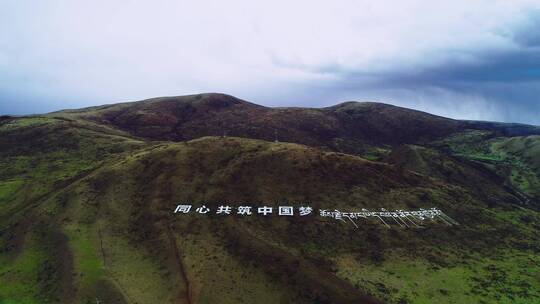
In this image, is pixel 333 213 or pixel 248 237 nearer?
pixel 248 237

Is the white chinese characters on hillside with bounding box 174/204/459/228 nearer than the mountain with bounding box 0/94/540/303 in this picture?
No

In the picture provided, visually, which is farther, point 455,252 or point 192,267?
point 455,252

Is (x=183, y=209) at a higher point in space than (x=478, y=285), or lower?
higher

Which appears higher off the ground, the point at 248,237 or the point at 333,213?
the point at 333,213

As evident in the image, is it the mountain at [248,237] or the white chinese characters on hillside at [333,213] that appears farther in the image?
the white chinese characters on hillside at [333,213]

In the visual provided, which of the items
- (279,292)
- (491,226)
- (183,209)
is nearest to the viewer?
(279,292)

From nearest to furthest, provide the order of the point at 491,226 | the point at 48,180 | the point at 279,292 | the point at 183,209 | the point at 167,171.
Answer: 1. the point at 279,292
2. the point at 183,209
3. the point at 491,226
4. the point at 167,171
5. the point at 48,180

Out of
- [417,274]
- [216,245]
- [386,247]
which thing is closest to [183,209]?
[216,245]

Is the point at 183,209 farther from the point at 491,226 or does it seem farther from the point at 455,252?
the point at 491,226

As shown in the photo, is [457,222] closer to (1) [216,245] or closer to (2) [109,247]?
(1) [216,245]
